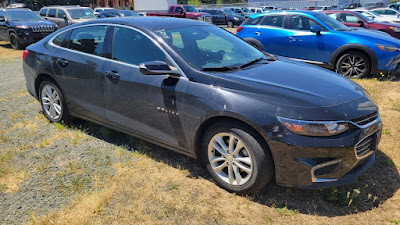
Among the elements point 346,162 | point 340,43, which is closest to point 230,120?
point 346,162

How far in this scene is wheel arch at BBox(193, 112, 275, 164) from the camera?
275 centimetres

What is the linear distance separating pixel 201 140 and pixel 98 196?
43.1 inches

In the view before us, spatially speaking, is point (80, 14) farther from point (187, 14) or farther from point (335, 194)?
point (335, 194)

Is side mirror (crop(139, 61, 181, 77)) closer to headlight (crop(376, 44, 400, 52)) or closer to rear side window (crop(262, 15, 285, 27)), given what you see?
headlight (crop(376, 44, 400, 52))

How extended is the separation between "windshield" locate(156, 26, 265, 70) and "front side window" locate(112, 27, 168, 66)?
16 centimetres

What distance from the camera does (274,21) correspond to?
27.5 feet

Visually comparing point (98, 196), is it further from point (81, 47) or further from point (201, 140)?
point (81, 47)

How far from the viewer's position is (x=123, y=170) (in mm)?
3566

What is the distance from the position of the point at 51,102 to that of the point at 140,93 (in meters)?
1.98

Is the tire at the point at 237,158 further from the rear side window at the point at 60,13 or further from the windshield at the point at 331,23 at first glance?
Result: the rear side window at the point at 60,13

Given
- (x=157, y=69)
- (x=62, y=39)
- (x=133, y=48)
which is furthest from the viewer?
(x=62, y=39)

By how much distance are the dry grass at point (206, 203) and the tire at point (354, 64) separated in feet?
13.2

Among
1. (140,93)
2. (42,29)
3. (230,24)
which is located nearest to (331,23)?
(140,93)

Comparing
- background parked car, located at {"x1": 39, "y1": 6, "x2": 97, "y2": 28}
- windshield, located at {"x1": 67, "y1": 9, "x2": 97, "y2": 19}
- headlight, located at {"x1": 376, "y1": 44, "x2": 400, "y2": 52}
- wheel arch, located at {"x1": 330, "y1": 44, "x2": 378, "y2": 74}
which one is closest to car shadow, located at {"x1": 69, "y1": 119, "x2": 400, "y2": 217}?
wheel arch, located at {"x1": 330, "y1": 44, "x2": 378, "y2": 74}
